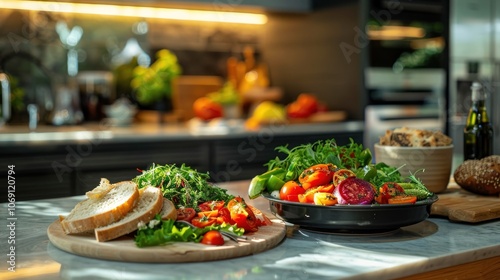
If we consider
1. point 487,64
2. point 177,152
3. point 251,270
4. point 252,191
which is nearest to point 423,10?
point 487,64

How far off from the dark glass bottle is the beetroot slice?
34.5 inches

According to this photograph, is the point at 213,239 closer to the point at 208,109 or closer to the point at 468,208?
the point at 468,208

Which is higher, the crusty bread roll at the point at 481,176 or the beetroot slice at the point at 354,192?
the beetroot slice at the point at 354,192

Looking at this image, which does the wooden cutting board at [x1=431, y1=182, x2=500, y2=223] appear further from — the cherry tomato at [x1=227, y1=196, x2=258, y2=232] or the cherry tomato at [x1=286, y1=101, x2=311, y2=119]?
the cherry tomato at [x1=286, y1=101, x2=311, y2=119]

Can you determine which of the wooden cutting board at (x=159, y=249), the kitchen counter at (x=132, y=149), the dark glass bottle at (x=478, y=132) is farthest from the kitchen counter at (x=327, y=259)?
the kitchen counter at (x=132, y=149)

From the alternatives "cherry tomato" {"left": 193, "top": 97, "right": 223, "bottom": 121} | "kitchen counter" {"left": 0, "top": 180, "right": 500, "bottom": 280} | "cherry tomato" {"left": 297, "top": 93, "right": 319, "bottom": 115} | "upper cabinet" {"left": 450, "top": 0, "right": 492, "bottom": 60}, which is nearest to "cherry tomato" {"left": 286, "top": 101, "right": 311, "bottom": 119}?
"cherry tomato" {"left": 297, "top": 93, "right": 319, "bottom": 115}

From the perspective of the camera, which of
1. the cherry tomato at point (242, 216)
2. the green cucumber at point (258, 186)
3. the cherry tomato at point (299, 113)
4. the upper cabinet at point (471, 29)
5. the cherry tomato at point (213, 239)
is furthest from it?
the upper cabinet at point (471, 29)

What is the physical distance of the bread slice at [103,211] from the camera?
142cm

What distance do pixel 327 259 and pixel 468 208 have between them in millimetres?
605

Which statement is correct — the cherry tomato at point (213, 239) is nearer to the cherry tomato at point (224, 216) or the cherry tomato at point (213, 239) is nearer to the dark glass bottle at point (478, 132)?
the cherry tomato at point (224, 216)

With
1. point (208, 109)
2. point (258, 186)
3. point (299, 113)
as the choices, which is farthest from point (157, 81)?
point (258, 186)

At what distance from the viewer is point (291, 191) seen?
5.29 ft

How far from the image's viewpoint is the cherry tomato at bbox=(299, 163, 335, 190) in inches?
63.0

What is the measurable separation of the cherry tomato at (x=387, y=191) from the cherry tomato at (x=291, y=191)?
0.19 meters
